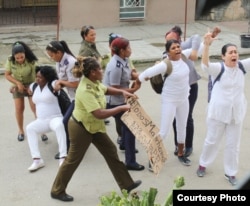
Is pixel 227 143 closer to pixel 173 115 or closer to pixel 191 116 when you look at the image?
pixel 173 115

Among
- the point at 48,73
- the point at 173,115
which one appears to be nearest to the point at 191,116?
the point at 173,115

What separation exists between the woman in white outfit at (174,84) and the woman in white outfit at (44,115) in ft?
3.51

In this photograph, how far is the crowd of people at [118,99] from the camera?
16.3ft

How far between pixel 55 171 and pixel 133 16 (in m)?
9.38

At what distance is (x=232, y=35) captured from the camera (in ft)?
Answer: 45.9

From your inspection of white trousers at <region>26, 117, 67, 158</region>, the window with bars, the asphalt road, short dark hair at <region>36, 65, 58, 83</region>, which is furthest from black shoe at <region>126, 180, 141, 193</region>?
the window with bars

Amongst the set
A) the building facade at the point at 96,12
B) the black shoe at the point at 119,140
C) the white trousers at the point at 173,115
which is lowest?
the black shoe at the point at 119,140

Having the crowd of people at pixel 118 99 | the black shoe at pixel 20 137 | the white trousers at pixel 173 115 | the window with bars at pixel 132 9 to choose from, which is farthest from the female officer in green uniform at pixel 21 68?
the window with bars at pixel 132 9

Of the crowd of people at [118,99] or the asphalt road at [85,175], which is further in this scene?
the asphalt road at [85,175]

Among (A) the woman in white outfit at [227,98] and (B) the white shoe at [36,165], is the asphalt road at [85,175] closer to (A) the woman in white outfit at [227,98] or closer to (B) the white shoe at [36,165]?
(B) the white shoe at [36,165]

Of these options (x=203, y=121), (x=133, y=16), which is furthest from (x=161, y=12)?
(x=203, y=121)

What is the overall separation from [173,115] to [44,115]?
156 cm

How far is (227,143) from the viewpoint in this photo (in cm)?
545

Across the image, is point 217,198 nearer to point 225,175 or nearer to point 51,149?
point 225,175
